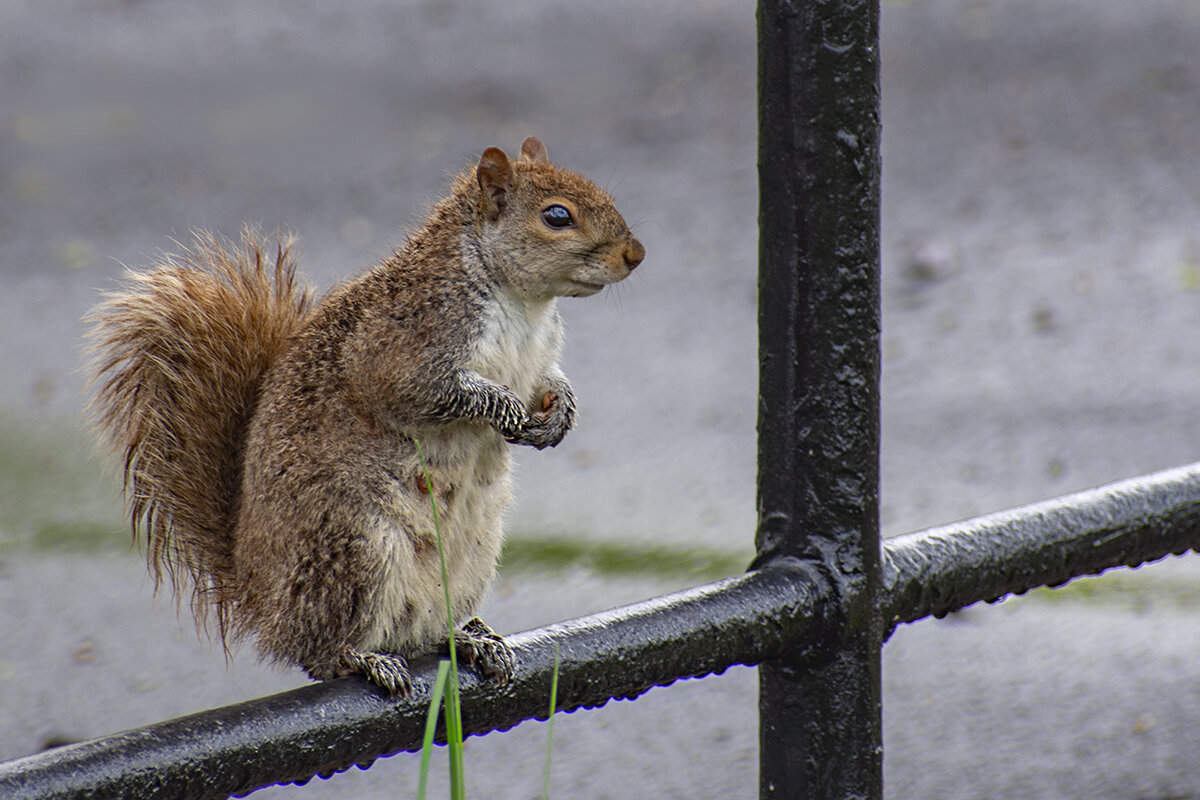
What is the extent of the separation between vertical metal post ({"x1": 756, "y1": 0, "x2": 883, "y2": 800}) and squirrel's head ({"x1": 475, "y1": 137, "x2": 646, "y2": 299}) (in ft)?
0.83

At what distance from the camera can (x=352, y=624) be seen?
3.66 feet

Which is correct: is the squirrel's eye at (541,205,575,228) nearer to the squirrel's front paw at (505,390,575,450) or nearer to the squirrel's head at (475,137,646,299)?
the squirrel's head at (475,137,646,299)

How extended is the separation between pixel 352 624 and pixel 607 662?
31 cm

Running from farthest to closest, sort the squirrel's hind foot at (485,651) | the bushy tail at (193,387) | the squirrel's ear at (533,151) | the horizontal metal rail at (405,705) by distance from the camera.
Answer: the squirrel's ear at (533,151) → the bushy tail at (193,387) → the squirrel's hind foot at (485,651) → the horizontal metal rail at (405,705)

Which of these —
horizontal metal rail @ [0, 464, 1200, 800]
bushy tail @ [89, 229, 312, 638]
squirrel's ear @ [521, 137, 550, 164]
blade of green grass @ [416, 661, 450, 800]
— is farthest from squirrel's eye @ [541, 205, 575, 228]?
blade of green grass @ [416, 661, 450, 800]

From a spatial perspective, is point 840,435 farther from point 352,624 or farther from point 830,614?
point 352,624

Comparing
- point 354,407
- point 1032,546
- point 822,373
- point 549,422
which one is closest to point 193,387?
point 354,407

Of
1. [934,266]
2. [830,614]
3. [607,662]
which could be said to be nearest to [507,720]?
[607,662]

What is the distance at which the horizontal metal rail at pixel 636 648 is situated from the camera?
2.30ft

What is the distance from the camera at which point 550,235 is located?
3.96ft

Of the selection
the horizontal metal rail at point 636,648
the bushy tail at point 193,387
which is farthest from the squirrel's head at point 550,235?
the horizontal metal rail at point 636,648

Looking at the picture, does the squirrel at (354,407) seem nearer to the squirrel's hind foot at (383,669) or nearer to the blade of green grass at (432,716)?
the squirrel's hind foot at (383,669)

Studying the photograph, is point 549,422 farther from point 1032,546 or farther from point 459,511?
point 1032,546

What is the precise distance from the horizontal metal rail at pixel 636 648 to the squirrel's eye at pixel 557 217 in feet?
1.22
